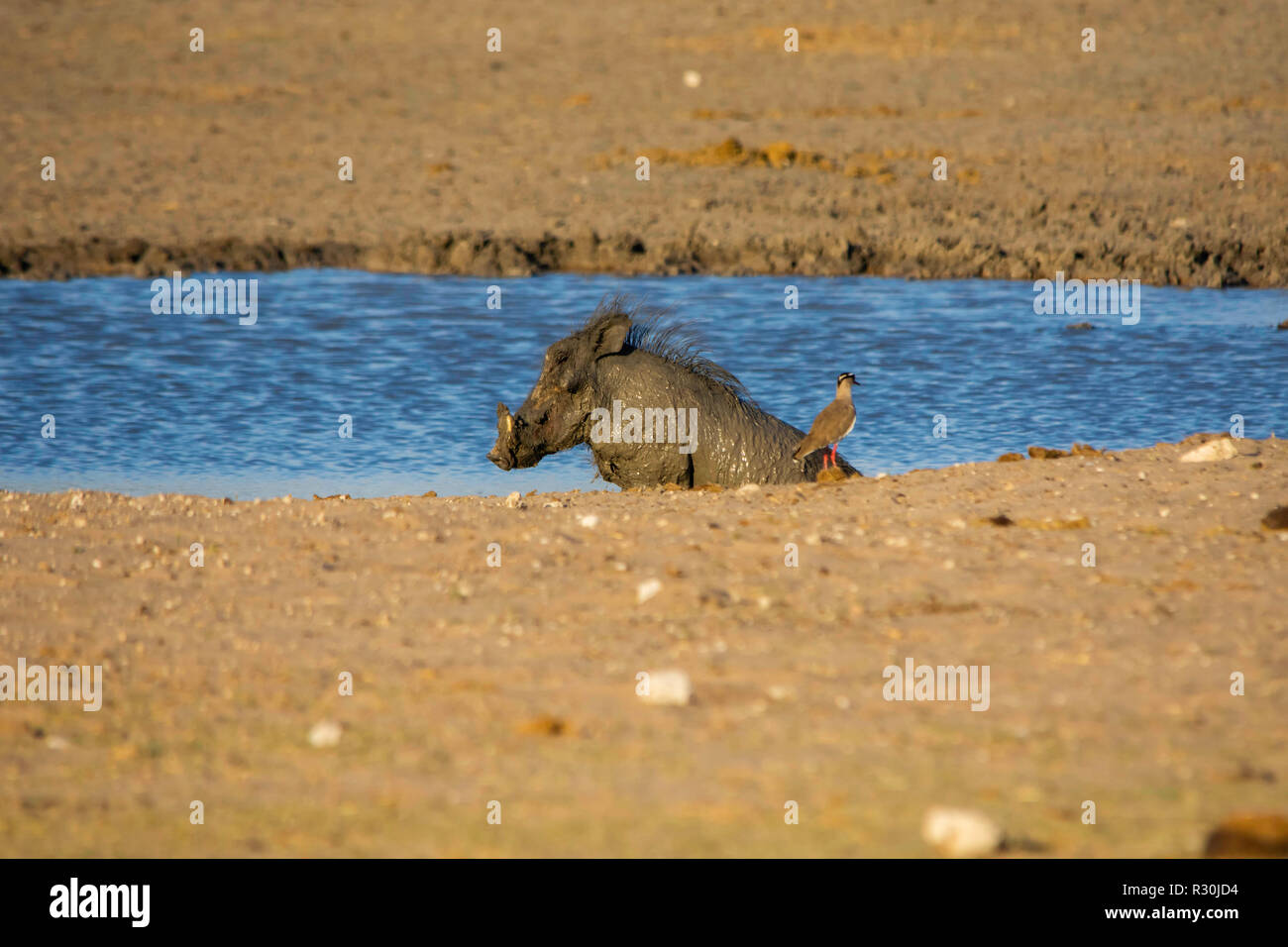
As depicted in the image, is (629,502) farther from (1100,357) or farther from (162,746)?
(1100,357)

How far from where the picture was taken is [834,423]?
Answer: 386 inches

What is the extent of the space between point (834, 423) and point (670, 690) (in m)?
4.23

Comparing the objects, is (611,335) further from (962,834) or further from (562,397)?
(962,834)

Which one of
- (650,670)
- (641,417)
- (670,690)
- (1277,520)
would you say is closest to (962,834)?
(670,690)

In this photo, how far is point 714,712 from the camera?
18.9ft

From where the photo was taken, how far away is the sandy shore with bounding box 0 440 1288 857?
196 inches

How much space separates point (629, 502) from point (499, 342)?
22.0ft

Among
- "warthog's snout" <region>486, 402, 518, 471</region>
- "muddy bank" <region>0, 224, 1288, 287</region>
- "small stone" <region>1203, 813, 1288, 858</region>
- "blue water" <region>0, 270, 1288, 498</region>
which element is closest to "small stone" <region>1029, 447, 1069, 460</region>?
"blue water" <region>0, 270, 1288, 498</region>

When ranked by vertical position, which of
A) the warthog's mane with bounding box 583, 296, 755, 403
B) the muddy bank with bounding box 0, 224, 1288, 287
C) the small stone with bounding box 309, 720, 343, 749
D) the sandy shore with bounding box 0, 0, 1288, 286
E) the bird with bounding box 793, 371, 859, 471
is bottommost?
the small stone with bounding box 309, 720, 343, 749

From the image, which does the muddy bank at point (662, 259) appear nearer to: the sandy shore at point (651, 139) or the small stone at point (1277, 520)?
the sandy shore at point (651, 139)

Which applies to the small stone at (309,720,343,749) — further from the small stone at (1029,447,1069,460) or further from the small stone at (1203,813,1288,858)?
the small stone at (1029,447,1069,460)

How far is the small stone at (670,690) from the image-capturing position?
5824 millimetres

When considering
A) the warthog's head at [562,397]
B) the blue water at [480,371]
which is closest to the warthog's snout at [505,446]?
the warthog's head at [562,397]

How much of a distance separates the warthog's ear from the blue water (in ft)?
4.19
